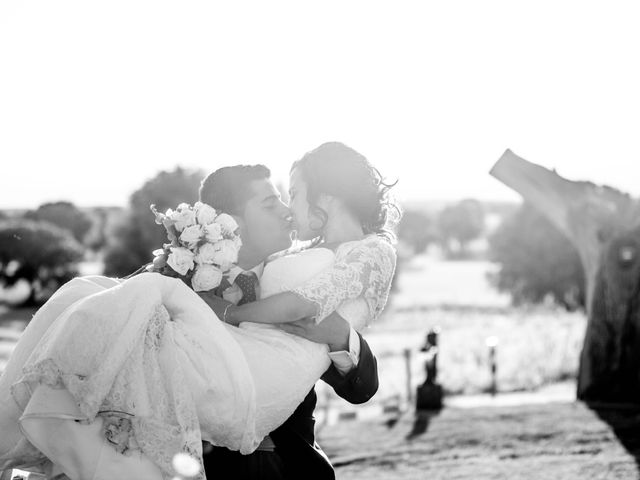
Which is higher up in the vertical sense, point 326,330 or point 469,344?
point 326,330

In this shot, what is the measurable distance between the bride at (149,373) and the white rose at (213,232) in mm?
291

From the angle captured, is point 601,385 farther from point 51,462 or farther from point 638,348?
point 51,462

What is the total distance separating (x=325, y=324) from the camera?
3672mm

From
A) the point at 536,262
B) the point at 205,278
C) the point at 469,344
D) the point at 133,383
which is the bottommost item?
the point at 536,262

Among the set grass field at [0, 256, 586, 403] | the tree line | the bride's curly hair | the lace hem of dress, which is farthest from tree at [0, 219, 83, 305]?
the lace hem of dress

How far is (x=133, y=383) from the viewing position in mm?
3268

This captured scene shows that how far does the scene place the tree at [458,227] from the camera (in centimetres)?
10144

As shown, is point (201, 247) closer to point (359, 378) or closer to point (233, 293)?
point (233, 293)

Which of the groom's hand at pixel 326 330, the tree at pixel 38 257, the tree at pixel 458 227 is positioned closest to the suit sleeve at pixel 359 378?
the groom's hand at pixel 326 330

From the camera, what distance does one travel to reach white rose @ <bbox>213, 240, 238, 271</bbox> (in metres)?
3.63

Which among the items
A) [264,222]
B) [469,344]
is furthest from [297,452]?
[469,344]

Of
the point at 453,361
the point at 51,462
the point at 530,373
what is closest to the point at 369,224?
the point at 51,462

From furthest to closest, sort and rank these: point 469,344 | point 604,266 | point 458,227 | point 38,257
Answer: point 458,227 < point 38,257 < point 469,344 < point 604,266

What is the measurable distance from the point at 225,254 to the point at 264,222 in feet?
2.12
